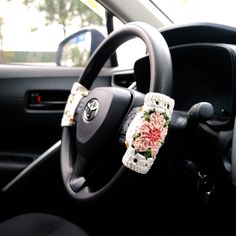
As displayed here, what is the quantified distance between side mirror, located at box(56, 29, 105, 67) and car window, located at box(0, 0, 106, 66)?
4cm

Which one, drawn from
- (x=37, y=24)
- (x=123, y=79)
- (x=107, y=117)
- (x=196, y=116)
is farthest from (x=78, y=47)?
(x=196, y=116)

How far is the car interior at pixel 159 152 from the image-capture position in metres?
0.67

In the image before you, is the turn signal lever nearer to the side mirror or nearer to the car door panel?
the car door panel

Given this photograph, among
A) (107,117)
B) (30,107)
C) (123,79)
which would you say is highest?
(107,117)

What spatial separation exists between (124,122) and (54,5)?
1068mm

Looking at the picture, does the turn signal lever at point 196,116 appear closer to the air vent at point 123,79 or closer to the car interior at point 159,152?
the car interior at point 159,152

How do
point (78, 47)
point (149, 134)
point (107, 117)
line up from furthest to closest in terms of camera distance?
point (78, 47) → point (107, 117) → point (149, 134)

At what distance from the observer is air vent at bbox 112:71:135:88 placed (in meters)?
1.42

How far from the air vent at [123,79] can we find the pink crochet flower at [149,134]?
2.73 ft

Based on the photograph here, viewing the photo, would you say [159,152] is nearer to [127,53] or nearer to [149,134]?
[149,134]

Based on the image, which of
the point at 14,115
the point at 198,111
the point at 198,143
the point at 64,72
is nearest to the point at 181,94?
the point at 198,143

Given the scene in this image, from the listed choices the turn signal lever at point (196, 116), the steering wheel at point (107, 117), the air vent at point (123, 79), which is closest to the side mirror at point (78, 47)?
the air vent at point (123, 79)

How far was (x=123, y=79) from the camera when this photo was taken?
1.48m

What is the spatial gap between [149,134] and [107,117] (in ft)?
0.46
